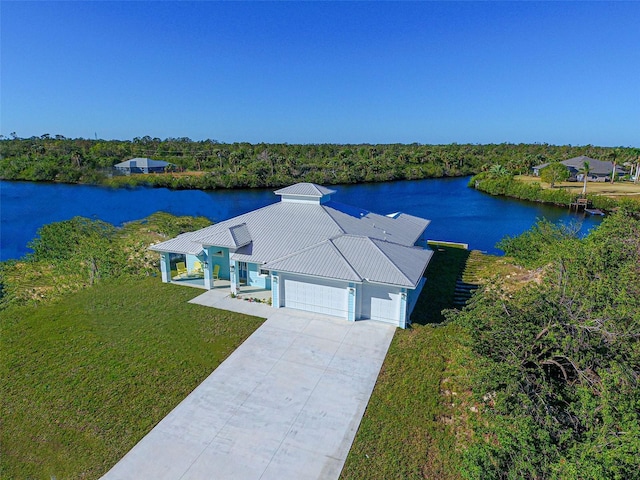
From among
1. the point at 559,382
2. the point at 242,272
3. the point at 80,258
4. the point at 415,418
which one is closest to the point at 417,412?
the point at 415,418

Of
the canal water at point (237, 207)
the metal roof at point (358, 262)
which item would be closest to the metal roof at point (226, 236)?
the metal roof at point (358, 262)

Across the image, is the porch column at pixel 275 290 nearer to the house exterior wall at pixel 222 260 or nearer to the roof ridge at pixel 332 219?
the house exterior wall at pixel 222 260

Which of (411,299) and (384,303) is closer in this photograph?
(384,303)

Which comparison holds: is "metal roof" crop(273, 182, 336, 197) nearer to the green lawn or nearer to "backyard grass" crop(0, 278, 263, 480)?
"backyard grass" crop(0, 278, 263, 480)

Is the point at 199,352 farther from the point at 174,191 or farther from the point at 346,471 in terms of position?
the point at 174,191

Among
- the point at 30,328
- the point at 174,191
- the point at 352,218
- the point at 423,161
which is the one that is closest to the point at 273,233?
the point at 352,218

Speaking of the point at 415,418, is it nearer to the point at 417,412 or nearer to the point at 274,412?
the point at 417,412
